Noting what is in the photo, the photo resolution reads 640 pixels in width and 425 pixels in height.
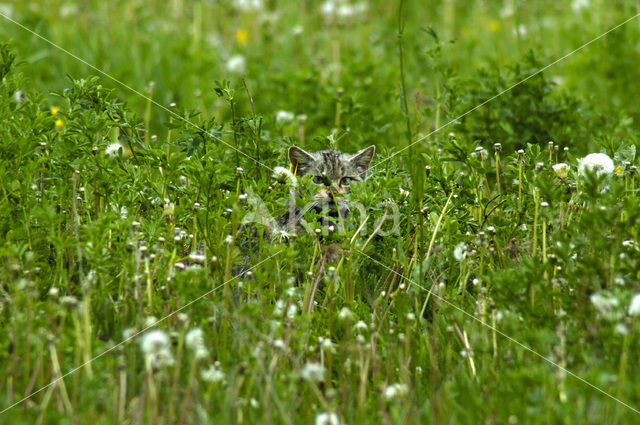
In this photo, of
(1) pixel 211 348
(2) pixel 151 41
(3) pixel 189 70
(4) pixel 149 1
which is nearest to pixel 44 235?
(1) pixel 211 348

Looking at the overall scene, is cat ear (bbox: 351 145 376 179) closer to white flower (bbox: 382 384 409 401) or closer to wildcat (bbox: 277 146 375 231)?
wildcat (bbox: 277 146 375 231)

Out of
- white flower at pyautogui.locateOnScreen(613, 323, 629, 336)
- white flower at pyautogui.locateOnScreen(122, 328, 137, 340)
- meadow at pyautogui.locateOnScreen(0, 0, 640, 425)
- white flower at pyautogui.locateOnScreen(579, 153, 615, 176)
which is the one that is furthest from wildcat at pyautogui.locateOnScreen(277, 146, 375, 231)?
white flower at pyautogui.locateOnScreen(613, 323, 629, 336)

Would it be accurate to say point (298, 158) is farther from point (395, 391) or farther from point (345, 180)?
point (395, 391)

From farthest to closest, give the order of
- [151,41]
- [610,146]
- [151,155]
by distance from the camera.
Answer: [151,41]
[610,146]
[151,155]

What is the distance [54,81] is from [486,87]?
180 inches

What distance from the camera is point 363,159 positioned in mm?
5172

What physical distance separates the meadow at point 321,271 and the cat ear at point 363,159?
0.92ft

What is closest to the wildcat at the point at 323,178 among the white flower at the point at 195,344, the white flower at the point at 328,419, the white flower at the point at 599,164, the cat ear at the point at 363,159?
the cat ear at the point at 363,159

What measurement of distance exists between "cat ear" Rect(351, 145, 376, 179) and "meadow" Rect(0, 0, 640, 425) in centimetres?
28

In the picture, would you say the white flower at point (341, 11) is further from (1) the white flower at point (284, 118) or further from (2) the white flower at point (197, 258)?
(2) the white flower at point (197, 258)

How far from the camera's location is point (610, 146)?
14.7ft

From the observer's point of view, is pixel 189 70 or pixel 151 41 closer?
pixel 189 70

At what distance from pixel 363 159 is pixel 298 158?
512 mm

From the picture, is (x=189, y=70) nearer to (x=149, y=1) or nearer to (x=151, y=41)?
(x=151, y=41)
